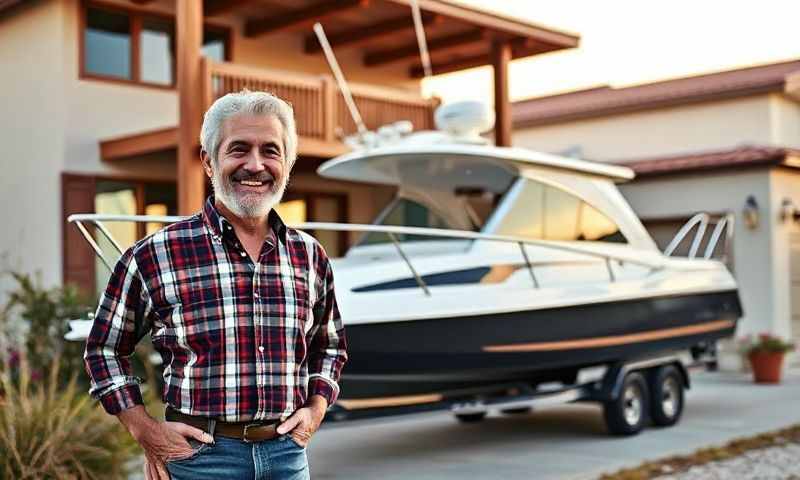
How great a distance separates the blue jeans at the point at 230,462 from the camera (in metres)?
2.71

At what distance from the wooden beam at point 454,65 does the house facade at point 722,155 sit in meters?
3.05

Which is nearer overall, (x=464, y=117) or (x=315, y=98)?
(x=464, y=117)

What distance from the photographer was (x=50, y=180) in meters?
13.3

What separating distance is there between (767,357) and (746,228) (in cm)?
246

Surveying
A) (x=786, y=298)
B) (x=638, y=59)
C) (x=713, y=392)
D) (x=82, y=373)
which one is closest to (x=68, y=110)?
(x=82, y=373)

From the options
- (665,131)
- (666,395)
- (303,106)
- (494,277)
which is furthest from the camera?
(665,131)

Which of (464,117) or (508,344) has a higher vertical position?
(464,117)

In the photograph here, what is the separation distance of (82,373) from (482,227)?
15.9ft

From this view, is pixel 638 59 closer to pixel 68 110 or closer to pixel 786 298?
pixel 786 298

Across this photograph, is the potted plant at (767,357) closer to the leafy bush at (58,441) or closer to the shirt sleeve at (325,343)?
the leafy bush at (58,441)

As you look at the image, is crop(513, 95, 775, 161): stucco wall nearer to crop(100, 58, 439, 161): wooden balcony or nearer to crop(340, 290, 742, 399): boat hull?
crop(100, 58, 439, 161): wooden balcony

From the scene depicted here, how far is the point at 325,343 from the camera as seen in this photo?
10.2ft

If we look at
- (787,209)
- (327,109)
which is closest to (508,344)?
(327,109)

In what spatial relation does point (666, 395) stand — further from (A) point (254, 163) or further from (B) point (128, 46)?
(B) point (128, 46)
